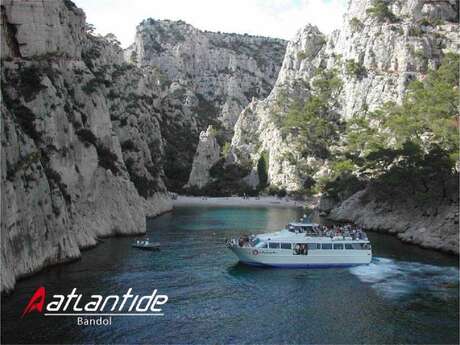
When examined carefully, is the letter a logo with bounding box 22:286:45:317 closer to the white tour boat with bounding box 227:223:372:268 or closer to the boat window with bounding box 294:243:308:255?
the white tour boat with bounding box 227:223:372:268

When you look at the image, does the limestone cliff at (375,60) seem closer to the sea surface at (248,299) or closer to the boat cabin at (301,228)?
the boat cabin at (301,228)

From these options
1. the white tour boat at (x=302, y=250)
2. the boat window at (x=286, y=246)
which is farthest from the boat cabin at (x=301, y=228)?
the boat window at (x=286, y=246)

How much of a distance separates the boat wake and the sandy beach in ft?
297

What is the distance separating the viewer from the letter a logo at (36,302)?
37756 millimetres

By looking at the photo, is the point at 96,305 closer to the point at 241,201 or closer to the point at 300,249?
the point at 300,249

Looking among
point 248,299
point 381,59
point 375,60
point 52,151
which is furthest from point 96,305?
point 375,60

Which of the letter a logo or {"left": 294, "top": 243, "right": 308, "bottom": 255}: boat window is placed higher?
{"left": 294, "top": 243, "right": 308, "bottom": 255}: boat window

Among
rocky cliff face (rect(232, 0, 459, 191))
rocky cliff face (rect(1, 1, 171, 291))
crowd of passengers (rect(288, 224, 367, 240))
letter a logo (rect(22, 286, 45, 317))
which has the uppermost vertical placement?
rocky cliff face (rect(232, 0, 459, 191))

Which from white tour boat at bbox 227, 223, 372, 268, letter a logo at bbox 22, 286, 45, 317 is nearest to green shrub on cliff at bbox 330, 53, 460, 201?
white tour boat at bbox 227, 223, 372, 268

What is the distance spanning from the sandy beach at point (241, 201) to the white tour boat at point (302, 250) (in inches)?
3507

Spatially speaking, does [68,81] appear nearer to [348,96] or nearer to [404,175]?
[404,175]

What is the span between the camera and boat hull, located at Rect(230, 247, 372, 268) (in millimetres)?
59406

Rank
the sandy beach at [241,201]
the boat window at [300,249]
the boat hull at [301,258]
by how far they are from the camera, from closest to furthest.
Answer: the boat hull at [301,258]
the boat window at [300,249]
the sandy beach at [241,201]

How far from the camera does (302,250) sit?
5969 cm
